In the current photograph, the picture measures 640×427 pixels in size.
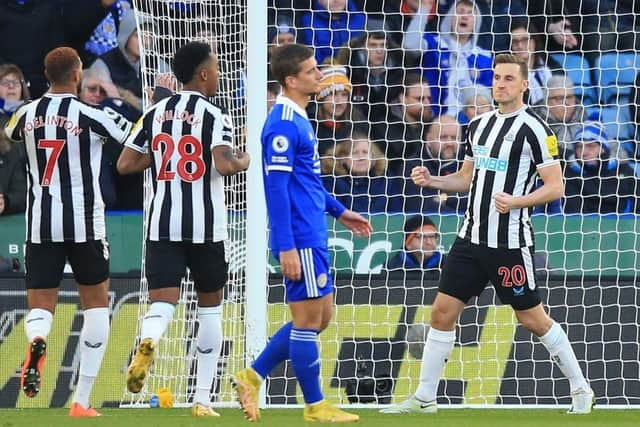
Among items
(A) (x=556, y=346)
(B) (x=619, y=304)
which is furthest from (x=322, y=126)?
(A) (x=556, y=346)

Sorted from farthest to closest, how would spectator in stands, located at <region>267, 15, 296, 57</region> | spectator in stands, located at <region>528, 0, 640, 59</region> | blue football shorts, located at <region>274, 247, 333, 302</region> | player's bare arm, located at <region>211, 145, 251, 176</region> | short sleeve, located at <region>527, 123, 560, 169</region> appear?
1. spectator in stands, located at <region>528, 0, 640, 59</region>
2. spectator in stands, located at <region>267, 15, 296, 57</region>
3. short sleeve, located at <region>527, 123, 560, 169</region>
4. player's bare arm, located at <region>211, 145, 251, 176</region>
5. blue football shorts, located at <region>274, 247, 333, 302</region>

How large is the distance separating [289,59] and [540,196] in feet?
5.42

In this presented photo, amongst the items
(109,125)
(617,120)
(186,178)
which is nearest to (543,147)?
(186,178)

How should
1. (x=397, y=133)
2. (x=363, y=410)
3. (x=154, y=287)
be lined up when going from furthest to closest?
(x=397, y=133)
(x=363, y=410)
(x=154, y=287)

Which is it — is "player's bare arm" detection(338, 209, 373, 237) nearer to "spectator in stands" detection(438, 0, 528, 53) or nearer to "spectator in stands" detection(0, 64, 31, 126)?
"spectator in stands" detection(438, 0, 528, 53)

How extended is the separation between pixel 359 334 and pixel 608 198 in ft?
8.33

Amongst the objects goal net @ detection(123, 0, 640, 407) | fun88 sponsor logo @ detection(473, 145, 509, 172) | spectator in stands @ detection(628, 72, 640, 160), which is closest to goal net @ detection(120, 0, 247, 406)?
goal net @ detection(123, 0, 640, 407)

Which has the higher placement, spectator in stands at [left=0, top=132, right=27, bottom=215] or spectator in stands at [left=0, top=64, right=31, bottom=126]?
spectator in stands at [left=0, top=64, right=31, bottom=126]

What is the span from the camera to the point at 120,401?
868 centimetres

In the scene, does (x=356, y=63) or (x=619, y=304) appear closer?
(x=619, y=304)

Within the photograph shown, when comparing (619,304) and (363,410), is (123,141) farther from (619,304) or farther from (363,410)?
(619,304)

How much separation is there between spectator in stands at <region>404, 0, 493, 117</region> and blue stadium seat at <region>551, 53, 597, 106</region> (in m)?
0.64

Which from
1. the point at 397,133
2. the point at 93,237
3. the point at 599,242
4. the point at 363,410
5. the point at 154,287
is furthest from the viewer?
the point at 397,133

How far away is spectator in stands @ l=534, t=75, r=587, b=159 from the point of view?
10024 millimetres
